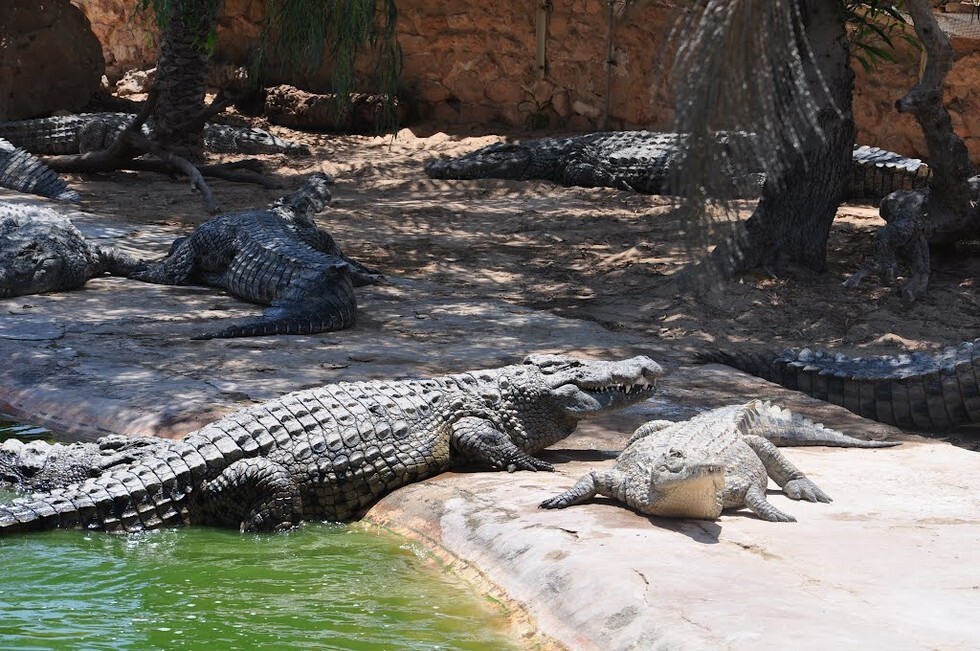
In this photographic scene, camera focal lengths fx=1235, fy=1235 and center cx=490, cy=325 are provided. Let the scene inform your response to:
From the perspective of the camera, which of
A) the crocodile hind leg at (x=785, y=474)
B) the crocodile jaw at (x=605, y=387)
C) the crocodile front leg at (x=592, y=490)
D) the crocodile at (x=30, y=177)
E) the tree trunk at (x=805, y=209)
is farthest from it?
the crocodile at (x=30, y=177)

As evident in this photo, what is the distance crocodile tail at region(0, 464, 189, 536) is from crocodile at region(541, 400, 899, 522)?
5.09 ft

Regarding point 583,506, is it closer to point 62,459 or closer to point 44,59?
point 62,459

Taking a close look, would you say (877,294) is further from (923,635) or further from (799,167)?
(923,635)

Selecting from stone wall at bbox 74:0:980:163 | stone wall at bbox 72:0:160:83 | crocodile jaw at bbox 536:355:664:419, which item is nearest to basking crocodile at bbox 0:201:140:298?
crocodile jaw at bbox 536:355:664:419

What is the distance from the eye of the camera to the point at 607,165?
14086mm

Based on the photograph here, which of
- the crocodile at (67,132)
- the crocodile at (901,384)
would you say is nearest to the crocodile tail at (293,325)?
the crocodile at (901,384)

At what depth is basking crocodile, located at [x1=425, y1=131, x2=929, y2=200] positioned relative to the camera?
1331 cm

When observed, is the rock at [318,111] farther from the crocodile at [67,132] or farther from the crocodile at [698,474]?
the crocodile at [698,474]

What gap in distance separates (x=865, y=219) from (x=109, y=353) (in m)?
8.05

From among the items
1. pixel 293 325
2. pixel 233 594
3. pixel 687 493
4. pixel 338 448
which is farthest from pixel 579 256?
pixel 233 594

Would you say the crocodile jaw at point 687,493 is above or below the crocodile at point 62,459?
above

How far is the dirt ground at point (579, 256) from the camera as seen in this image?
9000 mm

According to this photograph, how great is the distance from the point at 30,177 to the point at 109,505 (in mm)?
8424

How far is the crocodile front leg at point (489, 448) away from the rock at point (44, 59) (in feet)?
37.7
